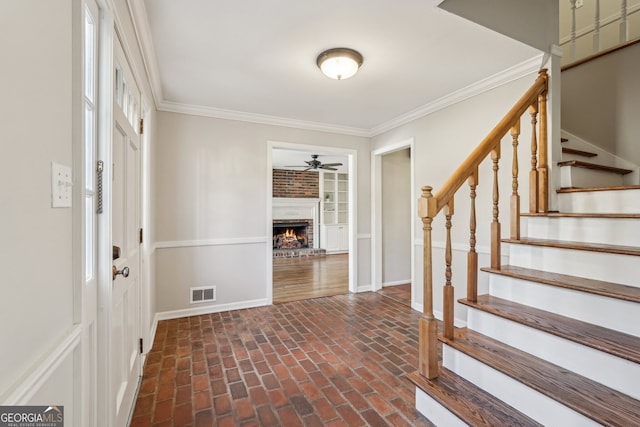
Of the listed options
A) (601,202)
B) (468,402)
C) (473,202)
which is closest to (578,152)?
(601,202)

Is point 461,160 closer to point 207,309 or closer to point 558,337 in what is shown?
point 558,337

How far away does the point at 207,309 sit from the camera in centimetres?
339

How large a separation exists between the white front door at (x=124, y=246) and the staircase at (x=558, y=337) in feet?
5.50

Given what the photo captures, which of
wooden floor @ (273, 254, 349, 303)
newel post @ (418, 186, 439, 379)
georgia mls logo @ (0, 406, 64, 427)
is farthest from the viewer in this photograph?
wooden floor @ (273, 254, 349, 303)

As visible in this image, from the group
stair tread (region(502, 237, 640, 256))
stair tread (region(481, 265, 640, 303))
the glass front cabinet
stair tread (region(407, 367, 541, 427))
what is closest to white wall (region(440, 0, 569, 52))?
stair tread (region(502, 237, 640, 256))

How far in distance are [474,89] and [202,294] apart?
12.3 feet

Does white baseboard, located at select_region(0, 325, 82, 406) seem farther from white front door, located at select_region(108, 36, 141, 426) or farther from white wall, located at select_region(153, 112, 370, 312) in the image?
white wall, located at select_region(153, 112, 370, 312)

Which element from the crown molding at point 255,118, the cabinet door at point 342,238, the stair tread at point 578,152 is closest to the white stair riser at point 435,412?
the stair tread at point 578,152

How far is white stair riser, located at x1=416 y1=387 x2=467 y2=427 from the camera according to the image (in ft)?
4.81

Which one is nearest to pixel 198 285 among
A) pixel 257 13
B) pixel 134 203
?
pixel 134 203

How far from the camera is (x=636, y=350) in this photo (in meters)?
1.20

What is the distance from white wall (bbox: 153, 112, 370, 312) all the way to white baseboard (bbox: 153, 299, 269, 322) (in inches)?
0.9

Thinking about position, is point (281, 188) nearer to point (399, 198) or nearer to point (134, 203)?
point (399, 198)

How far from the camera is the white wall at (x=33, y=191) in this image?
578 mm
